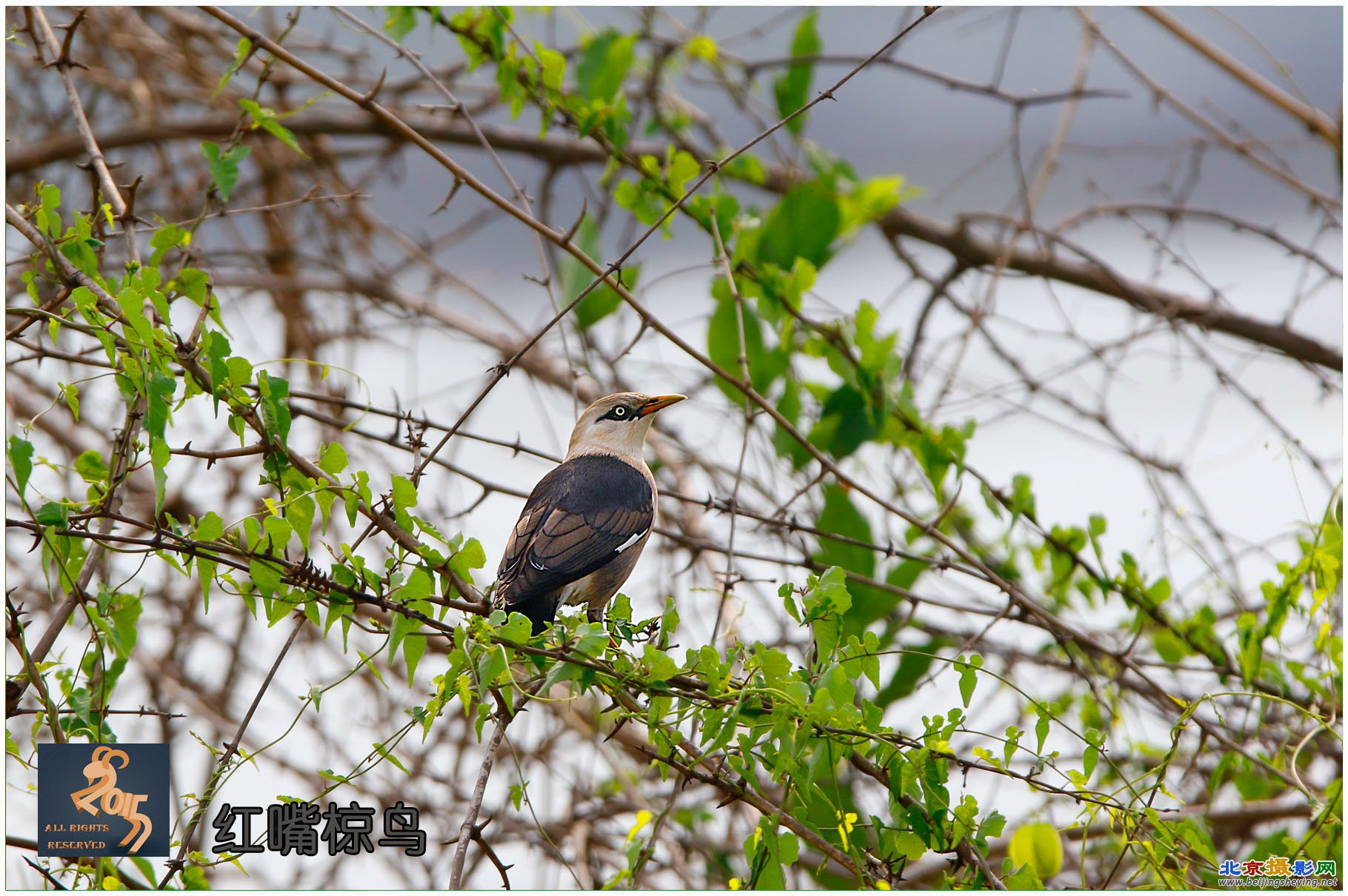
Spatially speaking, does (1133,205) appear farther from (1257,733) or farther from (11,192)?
(11,192)

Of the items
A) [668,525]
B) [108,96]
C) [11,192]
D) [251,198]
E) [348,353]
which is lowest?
[668,525]

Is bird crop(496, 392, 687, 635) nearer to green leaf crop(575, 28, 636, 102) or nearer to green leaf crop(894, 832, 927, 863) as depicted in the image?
green leaf crop(894, 832, 927, 863)

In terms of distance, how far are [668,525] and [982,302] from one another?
3.92ft

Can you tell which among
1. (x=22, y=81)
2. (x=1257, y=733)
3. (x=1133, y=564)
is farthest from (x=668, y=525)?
(x=22, y=81)

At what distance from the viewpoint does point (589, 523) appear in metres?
2.04

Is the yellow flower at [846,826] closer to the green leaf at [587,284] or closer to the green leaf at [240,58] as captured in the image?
the green leaf at [587,284]

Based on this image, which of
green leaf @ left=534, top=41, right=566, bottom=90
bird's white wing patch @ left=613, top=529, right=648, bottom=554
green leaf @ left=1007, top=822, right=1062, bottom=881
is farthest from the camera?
green leaf @ left=534, top=41, right=566, bottom=90

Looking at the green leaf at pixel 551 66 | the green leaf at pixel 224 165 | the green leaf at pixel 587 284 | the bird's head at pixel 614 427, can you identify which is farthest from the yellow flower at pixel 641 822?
the green leaf at pixel 551 66

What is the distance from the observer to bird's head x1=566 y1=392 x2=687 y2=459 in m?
2.37

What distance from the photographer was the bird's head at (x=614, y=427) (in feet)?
7.78

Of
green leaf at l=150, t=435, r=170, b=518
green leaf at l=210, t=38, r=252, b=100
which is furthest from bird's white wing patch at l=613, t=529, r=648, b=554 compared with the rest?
green leaf at l=210, t=38, r=252, b=100

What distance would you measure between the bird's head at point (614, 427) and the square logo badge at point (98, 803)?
104cm

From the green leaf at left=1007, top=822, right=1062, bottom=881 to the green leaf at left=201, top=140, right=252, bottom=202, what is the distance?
2.14 m

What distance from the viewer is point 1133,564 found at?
2842 millimetres
